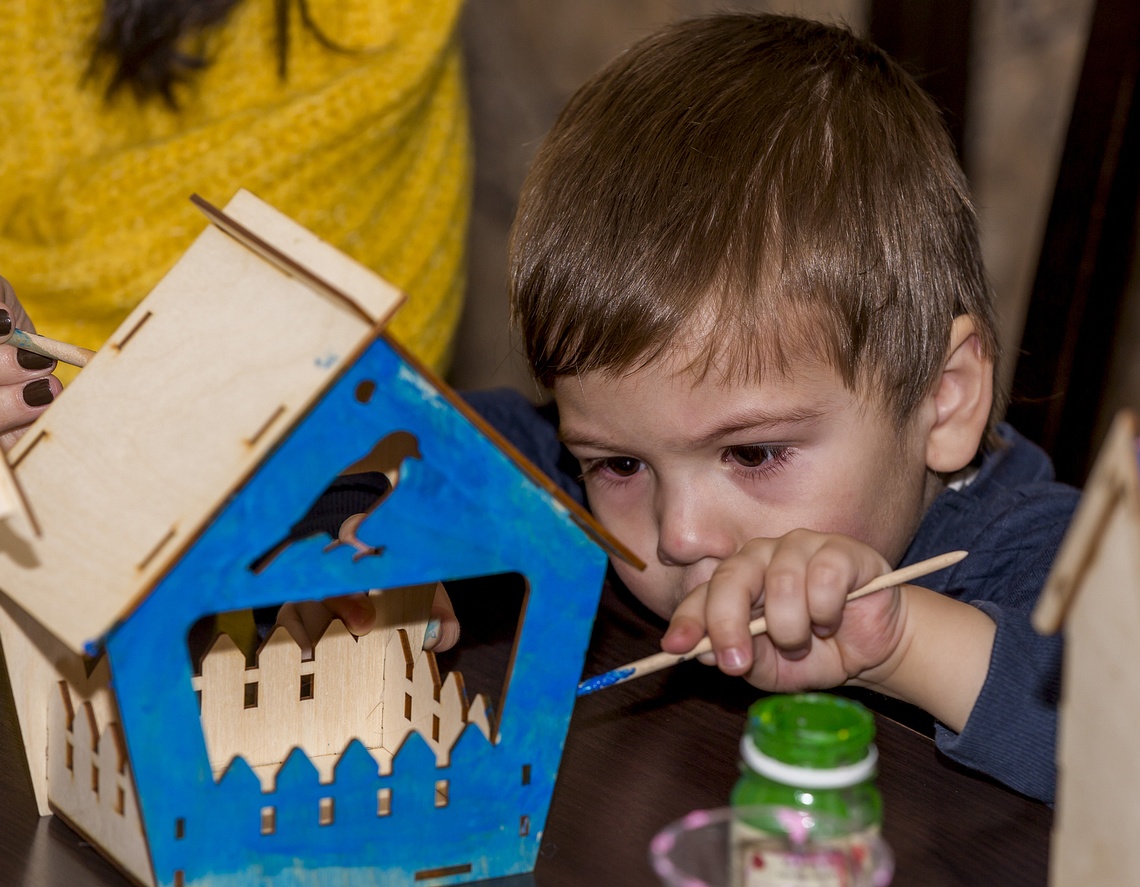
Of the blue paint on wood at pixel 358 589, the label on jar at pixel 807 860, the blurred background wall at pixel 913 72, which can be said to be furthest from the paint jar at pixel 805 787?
the blurred background wall at pixel 913 72

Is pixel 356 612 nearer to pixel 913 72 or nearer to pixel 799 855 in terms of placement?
pixel 799 855

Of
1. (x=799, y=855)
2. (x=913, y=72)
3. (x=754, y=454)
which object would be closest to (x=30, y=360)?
(x=754, y=454)

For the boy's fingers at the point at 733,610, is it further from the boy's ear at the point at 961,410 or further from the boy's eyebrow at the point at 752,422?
the boy's ear at the point at 961,410

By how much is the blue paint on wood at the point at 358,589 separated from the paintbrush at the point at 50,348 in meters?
0.28

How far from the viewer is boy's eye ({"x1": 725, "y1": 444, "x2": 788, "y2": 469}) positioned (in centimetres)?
95

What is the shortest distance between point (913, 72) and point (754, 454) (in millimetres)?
813

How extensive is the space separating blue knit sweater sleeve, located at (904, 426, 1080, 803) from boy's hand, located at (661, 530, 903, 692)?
2.6 inches

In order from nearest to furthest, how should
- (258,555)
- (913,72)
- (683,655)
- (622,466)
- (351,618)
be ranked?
(258,555) < (683,655) < (351,618) < (622,466) < (913,72)

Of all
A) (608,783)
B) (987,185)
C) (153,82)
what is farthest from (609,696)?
(987,185)

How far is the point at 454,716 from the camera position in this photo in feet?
2.11

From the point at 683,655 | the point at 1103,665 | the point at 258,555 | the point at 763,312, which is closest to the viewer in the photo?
the point at 1103,665

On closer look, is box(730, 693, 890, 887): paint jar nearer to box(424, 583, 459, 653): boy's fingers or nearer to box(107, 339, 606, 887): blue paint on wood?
box(107, 339, 606, 887): blue paint on wood

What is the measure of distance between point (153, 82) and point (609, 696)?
1.20m

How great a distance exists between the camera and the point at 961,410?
3.51ft
